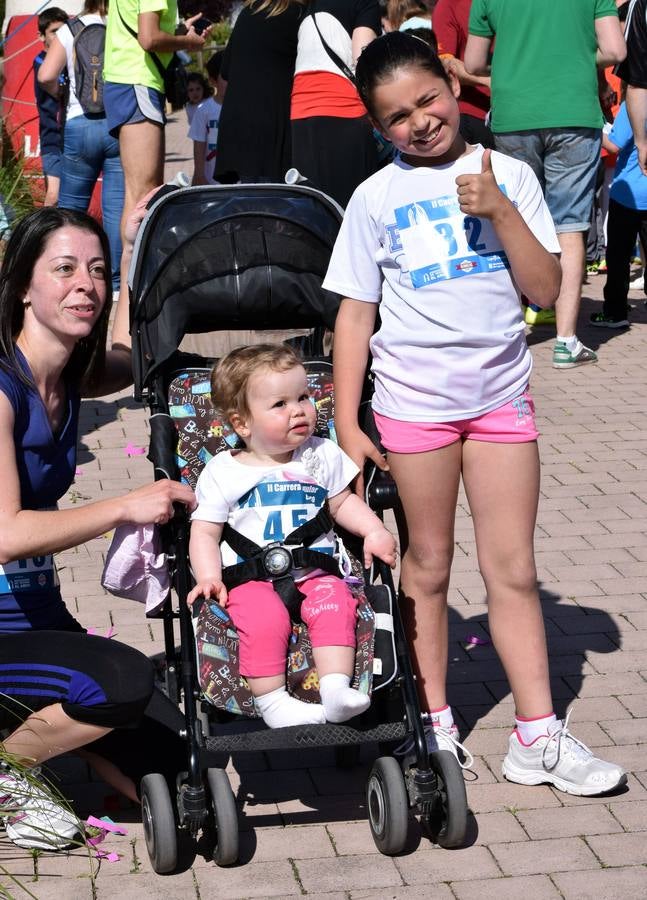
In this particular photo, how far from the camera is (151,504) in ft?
12.3

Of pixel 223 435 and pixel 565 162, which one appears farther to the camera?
pixel 565 162

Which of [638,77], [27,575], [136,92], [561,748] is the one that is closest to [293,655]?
[27,575]

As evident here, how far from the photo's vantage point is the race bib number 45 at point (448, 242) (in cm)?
387

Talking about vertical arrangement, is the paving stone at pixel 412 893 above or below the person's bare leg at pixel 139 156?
below

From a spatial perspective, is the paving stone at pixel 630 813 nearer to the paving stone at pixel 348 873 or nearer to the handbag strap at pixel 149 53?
the paving stone at pixel 348 873

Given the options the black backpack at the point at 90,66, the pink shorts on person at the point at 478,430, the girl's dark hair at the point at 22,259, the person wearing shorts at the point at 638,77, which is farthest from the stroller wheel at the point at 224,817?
the person wearing shorts at the point at 638,77

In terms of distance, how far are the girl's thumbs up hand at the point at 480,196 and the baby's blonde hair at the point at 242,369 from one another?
28.1 inches

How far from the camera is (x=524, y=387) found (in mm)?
4008

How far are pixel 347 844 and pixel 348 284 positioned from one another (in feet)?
5.36

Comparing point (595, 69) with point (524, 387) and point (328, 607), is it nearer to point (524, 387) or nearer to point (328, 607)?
point (524, 387)

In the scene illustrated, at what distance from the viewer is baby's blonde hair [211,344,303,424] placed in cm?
399

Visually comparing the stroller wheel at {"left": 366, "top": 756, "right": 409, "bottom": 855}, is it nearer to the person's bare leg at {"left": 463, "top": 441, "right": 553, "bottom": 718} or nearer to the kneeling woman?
the person's bare leg at {"left": 463, "top": 441, "right": 553, "bottom": 718}

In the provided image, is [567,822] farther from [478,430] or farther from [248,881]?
[478,430]

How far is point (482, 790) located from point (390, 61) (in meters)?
2.16
